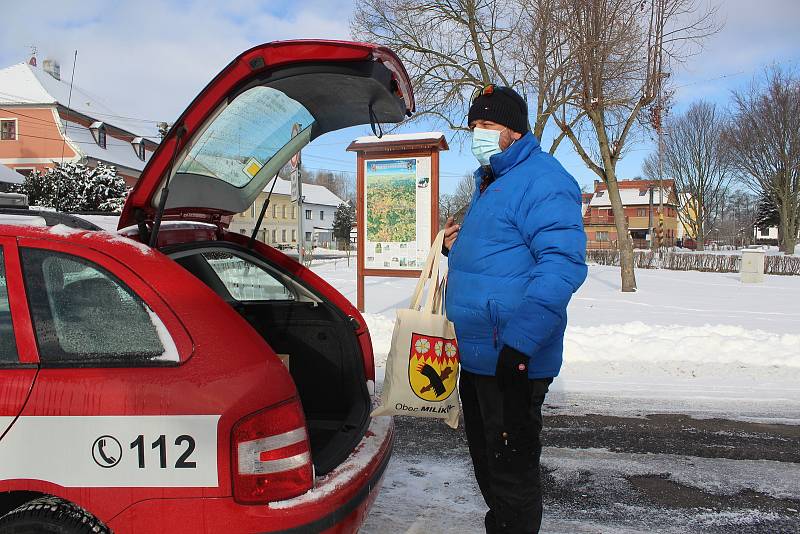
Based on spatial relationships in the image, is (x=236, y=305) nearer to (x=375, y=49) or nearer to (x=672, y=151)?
(x=375, y=49)

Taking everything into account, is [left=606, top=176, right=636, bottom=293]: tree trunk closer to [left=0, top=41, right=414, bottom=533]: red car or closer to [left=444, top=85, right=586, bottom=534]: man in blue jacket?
[left=444, top=85, right=586, bottom=534]: man in blue jacket

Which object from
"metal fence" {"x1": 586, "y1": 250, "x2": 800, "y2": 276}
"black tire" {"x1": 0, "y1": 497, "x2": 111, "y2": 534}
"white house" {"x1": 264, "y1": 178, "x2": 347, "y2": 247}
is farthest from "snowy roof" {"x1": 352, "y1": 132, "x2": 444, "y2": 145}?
"white house" {"x1": 264, "y1": 178, "x2": 347, "y2": 247}

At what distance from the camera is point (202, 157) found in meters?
2.79

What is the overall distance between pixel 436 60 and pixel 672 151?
3338 cm

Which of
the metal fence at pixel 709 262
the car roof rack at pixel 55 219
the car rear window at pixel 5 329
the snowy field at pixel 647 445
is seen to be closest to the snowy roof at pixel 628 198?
the metal fence at pixel 709 262

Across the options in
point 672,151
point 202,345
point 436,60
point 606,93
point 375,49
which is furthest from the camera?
point 672,151

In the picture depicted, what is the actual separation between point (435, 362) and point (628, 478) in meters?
2.07

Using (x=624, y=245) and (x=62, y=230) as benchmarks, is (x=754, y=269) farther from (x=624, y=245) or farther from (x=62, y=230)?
(x=62, y=230)

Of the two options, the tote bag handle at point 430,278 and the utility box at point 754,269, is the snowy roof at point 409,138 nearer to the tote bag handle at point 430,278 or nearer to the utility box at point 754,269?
the tote bag handle at point 430,278

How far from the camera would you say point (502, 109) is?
239cm

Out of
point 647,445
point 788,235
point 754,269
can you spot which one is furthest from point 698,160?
point 647,445

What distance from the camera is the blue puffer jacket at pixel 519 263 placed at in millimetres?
2070

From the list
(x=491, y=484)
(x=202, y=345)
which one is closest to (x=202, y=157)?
(x=202, y=345)

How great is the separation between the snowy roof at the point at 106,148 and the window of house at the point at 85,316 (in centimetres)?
3349
